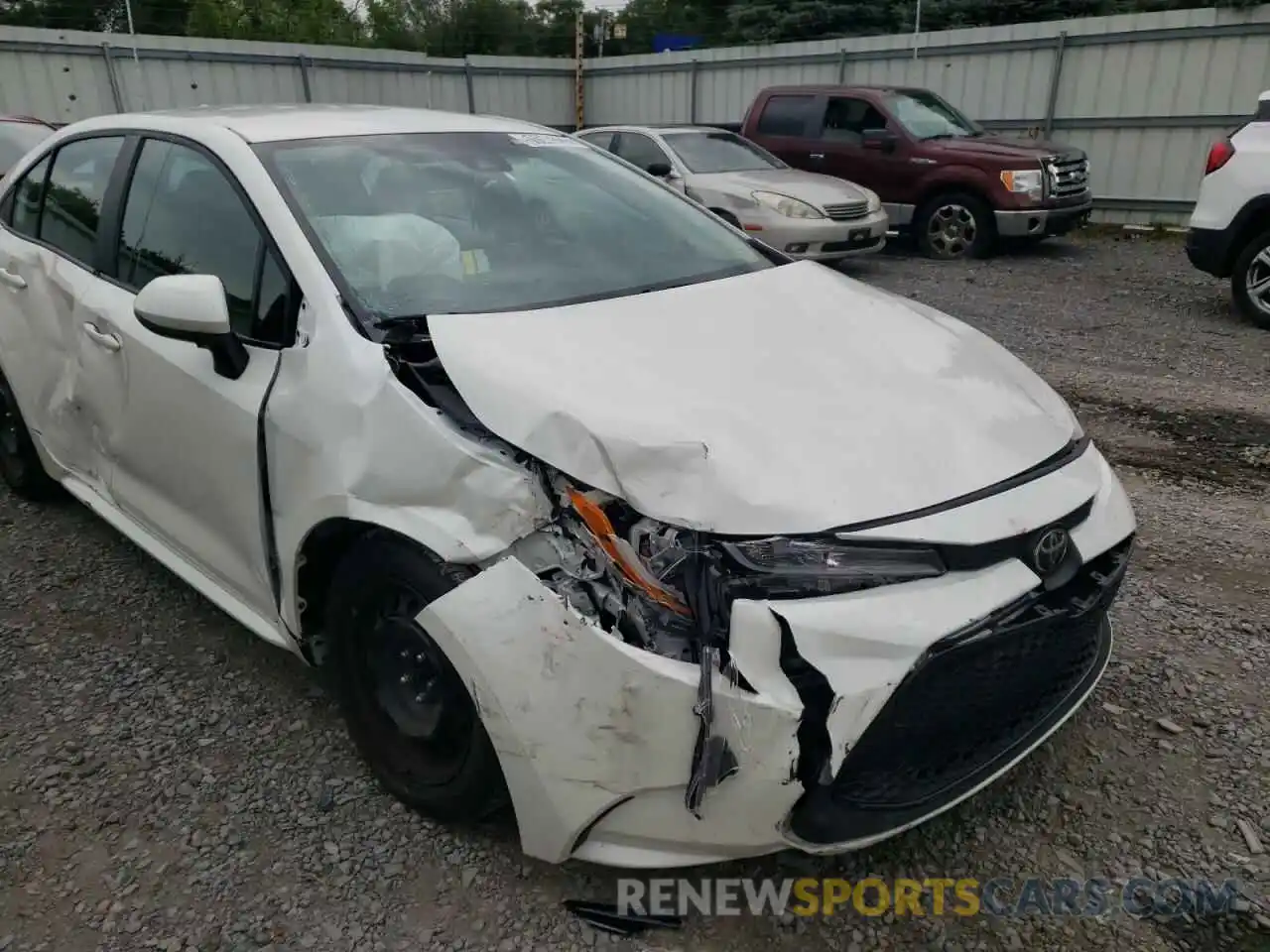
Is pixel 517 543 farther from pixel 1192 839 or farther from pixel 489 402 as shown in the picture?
pixel 1192 839

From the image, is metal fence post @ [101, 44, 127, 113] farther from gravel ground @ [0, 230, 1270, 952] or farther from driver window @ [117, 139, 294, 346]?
driver window @ [117, 139, 294, 346]

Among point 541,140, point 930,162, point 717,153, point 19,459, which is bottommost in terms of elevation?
point 19,459

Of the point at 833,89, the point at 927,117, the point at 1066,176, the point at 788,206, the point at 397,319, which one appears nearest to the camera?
the point at 397,319

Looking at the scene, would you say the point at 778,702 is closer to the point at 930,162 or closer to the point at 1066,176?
the point at 930,162

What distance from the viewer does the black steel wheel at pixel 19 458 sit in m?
4.04

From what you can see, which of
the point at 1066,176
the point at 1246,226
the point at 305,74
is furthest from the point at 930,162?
the point at 305,74

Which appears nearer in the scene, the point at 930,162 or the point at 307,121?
the point at 307,121

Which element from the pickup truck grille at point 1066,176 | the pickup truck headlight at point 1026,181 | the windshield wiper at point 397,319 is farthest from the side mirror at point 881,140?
the windshield wiper at point 397,319

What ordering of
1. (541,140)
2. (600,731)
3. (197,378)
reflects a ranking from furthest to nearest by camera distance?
(541,140) < (197,378) < (600,731)

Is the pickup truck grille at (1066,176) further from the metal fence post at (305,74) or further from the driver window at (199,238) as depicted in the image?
the metal fence post at (305,74)

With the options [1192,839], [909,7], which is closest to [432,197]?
[1192,839]

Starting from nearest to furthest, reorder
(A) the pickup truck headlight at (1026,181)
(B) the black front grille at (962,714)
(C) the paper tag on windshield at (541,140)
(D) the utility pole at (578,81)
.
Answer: (B) the black front grille at (962,714) → (C) the paper tag on windshield at (541,140) → (A) the pickup truck headlight at (1026,181) → (D) the utility pole at (578,81)

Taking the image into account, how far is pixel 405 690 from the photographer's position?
2.37 m

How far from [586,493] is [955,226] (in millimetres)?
9534
